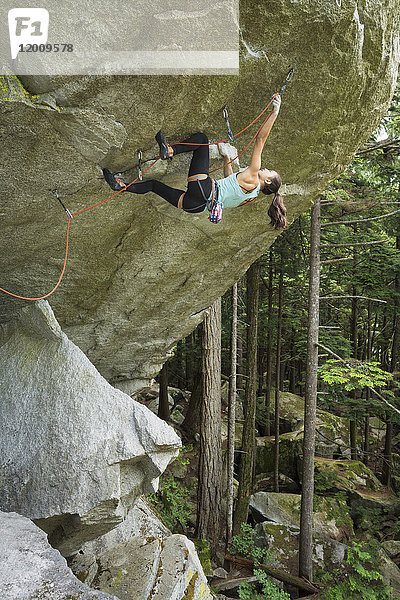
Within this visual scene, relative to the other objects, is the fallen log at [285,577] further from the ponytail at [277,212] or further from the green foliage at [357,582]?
the ponytail at [277,212]

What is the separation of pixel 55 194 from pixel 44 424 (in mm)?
2201

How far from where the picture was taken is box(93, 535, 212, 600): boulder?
445 centimetres

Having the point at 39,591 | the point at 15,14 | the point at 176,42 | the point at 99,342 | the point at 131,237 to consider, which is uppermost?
the point at 176,42

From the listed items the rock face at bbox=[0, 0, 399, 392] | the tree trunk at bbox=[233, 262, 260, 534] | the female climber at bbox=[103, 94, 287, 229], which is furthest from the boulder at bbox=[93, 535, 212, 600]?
the tree trunk at bbox=[233, 262, 260, 534]

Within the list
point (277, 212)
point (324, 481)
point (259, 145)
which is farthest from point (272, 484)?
point (259, 145)

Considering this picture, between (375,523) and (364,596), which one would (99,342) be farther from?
(375,523)

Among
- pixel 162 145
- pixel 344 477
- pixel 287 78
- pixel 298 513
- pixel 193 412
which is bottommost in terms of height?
Answer: pixel 298 513

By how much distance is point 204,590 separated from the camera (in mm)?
4746

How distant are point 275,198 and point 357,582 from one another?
753 cm

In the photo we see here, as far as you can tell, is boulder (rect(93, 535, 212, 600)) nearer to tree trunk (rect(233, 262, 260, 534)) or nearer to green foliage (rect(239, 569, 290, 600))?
green foliage (rect(239, 569, 290, 600))

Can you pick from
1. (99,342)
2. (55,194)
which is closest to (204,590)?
(99,342)

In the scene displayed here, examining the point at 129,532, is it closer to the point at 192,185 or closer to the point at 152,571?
the point at 152,571

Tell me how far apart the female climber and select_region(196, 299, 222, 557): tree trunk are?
189 inches

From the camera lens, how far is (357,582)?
753cm
